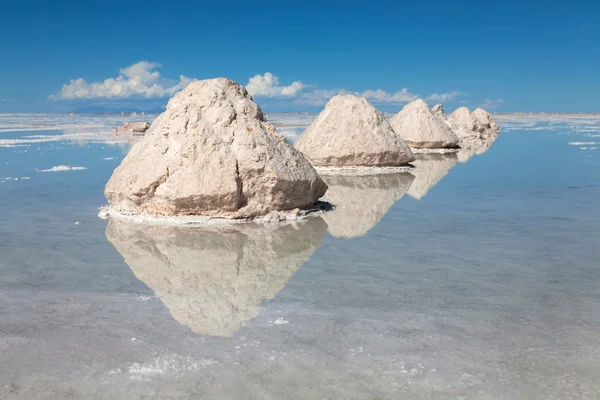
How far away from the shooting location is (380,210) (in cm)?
848

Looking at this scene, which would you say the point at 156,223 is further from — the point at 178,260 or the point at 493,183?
the point at 493,183

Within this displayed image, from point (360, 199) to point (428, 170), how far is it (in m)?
5.21

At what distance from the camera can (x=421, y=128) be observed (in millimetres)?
20500

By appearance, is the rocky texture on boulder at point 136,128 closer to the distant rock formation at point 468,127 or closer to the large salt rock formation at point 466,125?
the distant rock formation at point 468,127

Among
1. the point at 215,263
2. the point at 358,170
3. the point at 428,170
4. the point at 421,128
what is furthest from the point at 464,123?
the point at 215,263

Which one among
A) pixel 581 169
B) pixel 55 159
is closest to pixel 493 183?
pixel 581 169

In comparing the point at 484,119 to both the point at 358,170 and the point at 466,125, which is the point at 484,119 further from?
the point at 358,170

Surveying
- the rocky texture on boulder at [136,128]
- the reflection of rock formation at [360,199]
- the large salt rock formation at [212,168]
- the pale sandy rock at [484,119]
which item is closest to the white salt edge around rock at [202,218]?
the large salt rock formation at [212,168]

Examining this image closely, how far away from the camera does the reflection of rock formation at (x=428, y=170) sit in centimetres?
1067

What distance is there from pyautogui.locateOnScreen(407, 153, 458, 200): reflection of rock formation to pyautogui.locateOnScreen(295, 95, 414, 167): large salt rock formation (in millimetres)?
783

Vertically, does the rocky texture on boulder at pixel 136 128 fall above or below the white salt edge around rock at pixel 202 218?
above

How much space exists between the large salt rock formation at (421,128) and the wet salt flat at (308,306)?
40.2 feet

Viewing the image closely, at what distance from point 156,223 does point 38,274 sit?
226cm

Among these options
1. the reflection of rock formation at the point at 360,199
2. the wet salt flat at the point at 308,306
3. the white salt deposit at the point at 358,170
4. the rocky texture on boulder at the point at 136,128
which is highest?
the rocky texture on boulder at the point at 136,128
